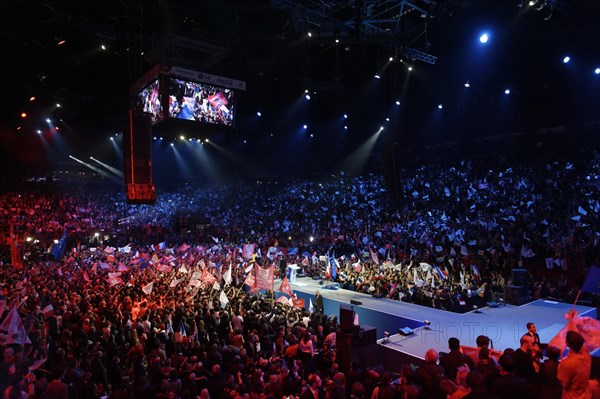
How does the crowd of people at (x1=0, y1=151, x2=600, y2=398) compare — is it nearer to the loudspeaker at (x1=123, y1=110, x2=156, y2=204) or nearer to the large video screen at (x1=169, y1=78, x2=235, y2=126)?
the loudspeaker at (x1=123, y1=110, x2=156, y2=204)

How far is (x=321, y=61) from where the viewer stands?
21.8 m

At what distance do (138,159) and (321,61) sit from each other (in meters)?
11.5

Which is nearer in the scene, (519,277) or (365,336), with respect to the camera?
(365,336)

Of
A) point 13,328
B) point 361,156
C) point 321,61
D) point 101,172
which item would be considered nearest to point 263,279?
point 13,328

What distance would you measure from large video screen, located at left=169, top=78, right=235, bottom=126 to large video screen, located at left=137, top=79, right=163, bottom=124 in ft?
1.73

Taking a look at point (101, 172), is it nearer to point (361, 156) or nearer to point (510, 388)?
point (361, 156)

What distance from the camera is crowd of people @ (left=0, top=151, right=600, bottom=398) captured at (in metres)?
5.52

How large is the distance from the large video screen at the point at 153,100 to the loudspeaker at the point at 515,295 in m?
13.4

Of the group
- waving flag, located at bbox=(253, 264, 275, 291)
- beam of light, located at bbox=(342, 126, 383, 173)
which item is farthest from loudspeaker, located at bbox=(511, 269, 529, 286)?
beam of light, located at bbox=(342, 126, 383, 173)

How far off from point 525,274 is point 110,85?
850 inches

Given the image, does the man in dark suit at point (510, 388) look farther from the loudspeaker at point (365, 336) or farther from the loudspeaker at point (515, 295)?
the loudspeaker at point (515, 295)

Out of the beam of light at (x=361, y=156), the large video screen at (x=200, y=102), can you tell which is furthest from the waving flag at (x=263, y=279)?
the beam of light at (x=361, y=156)

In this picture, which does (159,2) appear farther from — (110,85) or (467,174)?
(467,174)

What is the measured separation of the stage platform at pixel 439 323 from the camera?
844cm
